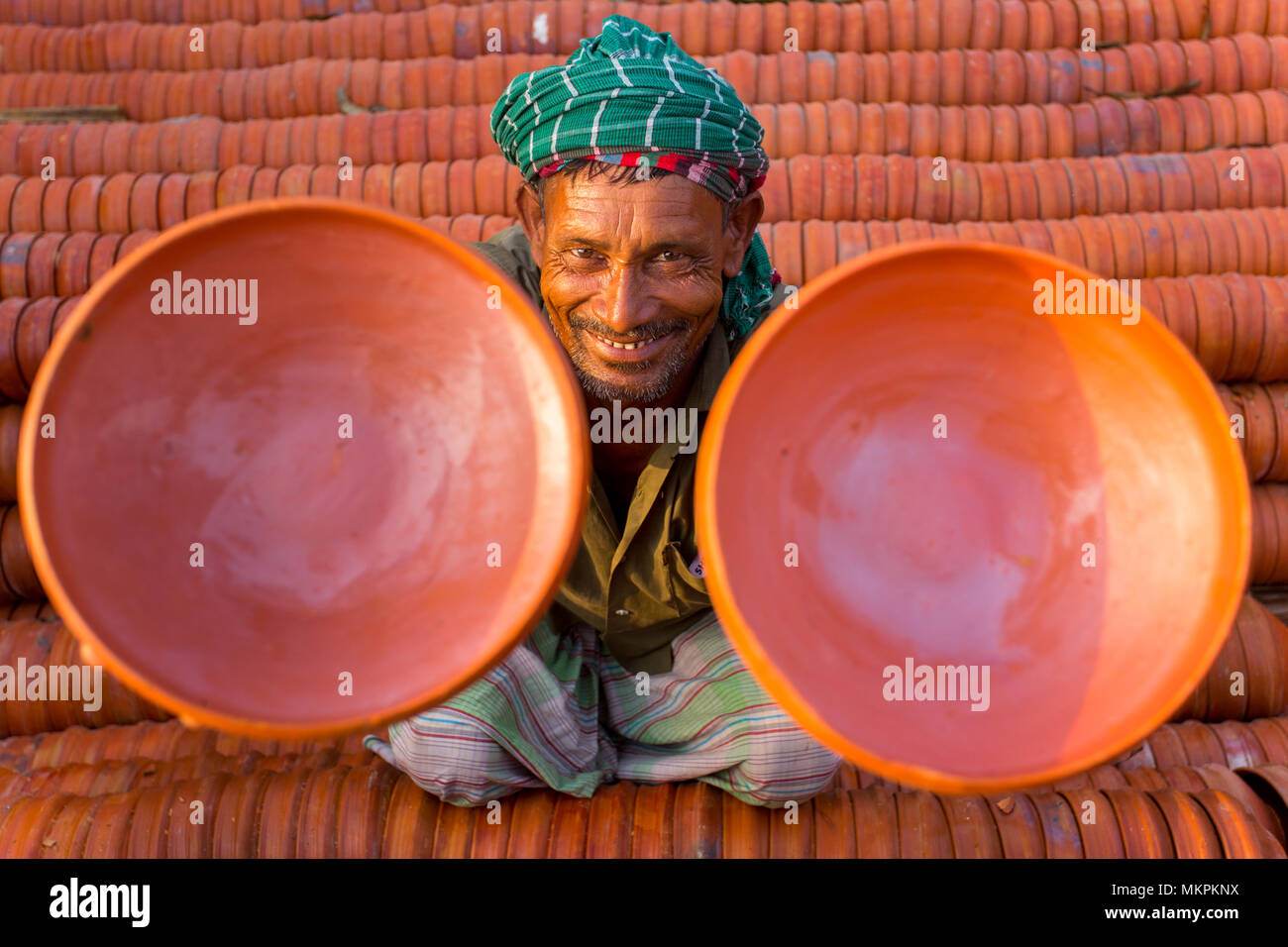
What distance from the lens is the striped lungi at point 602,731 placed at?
1.71m

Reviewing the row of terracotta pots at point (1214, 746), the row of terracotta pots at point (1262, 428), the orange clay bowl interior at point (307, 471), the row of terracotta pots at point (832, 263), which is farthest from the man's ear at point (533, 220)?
the row of terracotta pots at point (1262, 428)

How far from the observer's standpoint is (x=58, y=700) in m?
2.38

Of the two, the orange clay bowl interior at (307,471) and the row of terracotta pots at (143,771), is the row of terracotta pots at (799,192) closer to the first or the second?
the row of terracotta pots at (143,771)

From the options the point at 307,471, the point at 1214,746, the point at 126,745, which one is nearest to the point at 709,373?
the point at 307,471

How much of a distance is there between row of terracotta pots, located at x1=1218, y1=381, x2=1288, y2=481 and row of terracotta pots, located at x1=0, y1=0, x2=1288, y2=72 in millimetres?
1532

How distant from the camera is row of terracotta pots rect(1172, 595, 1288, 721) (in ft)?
8.09

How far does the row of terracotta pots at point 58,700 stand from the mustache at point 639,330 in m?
1.65

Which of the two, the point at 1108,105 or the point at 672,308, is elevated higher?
the point at 1108,105

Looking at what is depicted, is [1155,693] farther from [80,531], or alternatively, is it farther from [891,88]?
[891,88]

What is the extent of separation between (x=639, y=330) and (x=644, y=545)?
0.44m

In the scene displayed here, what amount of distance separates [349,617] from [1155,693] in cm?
103

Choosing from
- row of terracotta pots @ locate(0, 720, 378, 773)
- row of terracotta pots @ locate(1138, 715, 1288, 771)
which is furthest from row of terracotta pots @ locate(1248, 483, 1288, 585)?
row of terracotta pots @ locate(0, 720, 378, 773)
